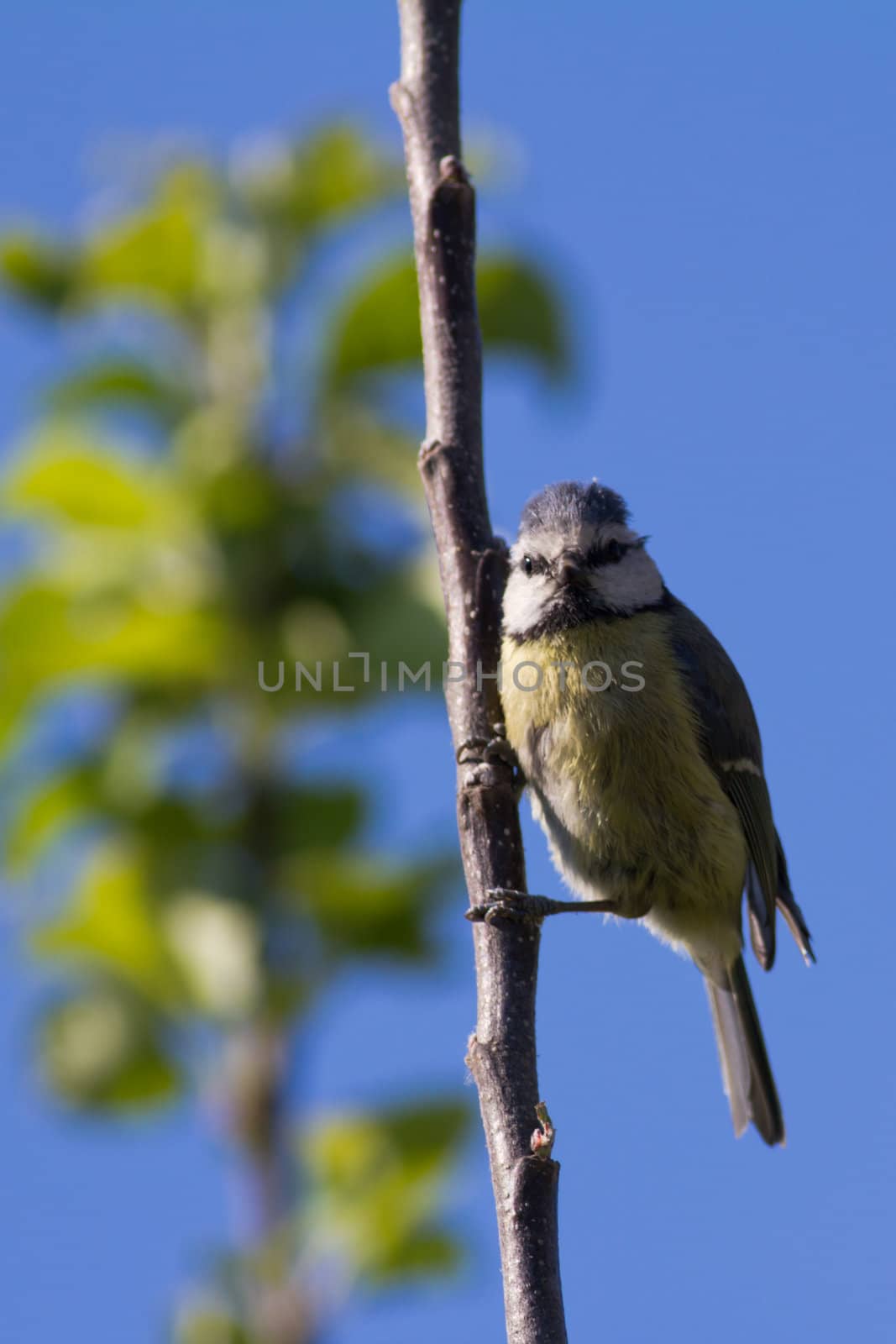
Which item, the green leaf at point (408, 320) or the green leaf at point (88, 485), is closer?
the green leaf at point (88, 485)

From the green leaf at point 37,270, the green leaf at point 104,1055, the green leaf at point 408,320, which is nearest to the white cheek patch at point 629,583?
the green leaf at point 408,320

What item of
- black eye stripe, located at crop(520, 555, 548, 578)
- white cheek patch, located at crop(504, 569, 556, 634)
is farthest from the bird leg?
black eye stripe, located at crop(520, 555, 548, 578)

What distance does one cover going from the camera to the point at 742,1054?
344 centimetres

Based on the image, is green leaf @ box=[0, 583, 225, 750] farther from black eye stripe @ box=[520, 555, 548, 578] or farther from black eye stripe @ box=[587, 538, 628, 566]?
black eye stripe @ box=[587, 538, 628, 566]

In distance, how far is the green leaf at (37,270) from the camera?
4.04 metres

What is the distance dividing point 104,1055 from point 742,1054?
1.58 meters

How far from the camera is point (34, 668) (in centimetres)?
370

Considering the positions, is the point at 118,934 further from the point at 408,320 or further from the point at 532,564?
the point at 408,320

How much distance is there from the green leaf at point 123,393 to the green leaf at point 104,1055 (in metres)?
1.56

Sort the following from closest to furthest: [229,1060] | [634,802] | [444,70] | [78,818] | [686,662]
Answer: [444,70] < [634,802] < [686,662] < [229,1060] < [78,818]

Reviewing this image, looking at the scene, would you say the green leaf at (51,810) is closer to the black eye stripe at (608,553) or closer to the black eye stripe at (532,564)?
the black eye stripe at (532,564)

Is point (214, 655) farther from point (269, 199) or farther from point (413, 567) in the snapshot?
point (269, 199)

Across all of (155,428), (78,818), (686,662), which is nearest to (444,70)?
(686,662)

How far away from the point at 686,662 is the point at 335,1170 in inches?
62.4
